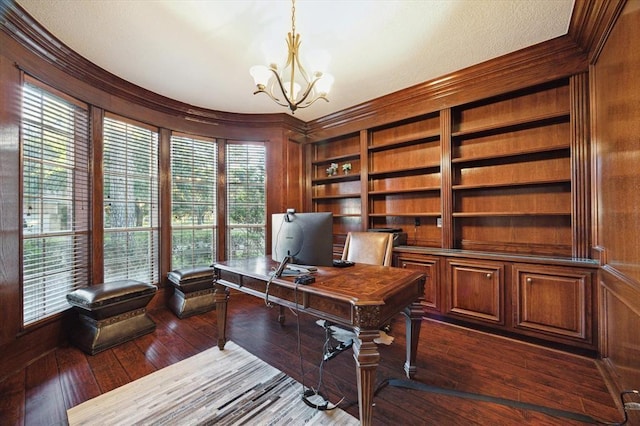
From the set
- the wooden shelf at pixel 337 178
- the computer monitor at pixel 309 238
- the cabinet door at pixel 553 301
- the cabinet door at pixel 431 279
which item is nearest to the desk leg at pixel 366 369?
the computer monitor at pixel 309 238

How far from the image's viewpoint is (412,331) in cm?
183

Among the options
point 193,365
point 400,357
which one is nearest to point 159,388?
point 193,365

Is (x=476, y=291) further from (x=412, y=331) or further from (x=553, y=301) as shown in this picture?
(x=412, y=331)

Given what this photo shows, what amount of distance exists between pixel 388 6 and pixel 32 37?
2856 millimetres

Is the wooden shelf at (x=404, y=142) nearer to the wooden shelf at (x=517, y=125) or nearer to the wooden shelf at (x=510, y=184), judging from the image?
the wooden shelf at (x=517, y=125)

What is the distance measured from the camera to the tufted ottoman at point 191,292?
3.03 m

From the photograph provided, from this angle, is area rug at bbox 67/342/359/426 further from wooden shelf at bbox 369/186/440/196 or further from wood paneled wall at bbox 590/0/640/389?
wooden shelf at bbox 369/186/440/196

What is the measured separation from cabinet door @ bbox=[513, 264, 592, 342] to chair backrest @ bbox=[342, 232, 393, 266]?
122 centimetres

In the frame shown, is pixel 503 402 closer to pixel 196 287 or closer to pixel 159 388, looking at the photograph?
pixel 159 388

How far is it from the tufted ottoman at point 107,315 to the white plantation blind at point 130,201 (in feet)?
→ 1.74

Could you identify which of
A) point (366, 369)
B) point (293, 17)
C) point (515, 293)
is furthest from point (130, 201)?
point (515, 293)

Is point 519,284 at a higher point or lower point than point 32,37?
lower

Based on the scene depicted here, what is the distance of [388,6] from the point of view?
188 centimetres

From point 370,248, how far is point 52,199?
298cm
